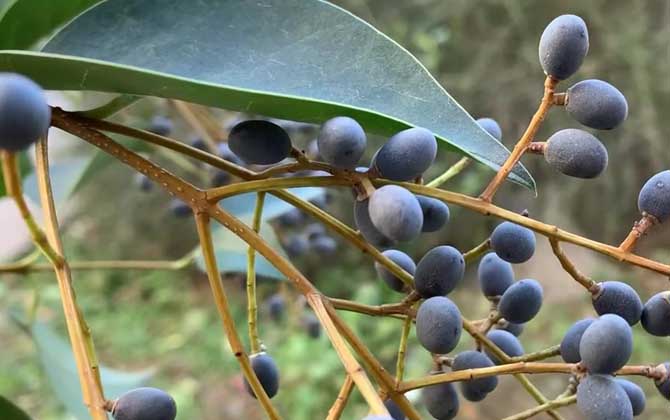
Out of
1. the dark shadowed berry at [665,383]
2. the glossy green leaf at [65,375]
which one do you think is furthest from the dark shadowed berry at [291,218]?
the dark shadowed berry at [665,383]

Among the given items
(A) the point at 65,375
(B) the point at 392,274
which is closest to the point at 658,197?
(B) the point at 392,274

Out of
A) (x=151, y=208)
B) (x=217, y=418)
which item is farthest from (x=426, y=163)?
(x=151, y=208)

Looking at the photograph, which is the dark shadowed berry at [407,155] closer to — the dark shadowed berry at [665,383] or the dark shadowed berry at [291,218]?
the dark shadowed berry at [665,383]

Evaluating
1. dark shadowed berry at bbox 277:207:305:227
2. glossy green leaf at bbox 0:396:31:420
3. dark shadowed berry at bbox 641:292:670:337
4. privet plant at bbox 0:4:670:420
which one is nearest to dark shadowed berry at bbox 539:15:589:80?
privet plant at bbox 0:4:670:420

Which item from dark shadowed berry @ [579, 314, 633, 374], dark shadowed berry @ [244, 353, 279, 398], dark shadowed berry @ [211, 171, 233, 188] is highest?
dark shadowed berry @ [211, 171, 233, 188]

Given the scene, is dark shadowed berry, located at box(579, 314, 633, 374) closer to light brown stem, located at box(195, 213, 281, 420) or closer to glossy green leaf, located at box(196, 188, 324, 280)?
Answer: light brown stem, located at box(195, 213, 281, 420)

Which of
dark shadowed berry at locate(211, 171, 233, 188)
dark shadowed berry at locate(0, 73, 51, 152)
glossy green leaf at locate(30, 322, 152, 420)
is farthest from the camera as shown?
dark shadowed berry at locate(211, 171, 233, 188)

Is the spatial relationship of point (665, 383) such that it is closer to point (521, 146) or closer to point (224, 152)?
point (521, 146)

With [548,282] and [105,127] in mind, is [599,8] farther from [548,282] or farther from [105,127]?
[105,127]
